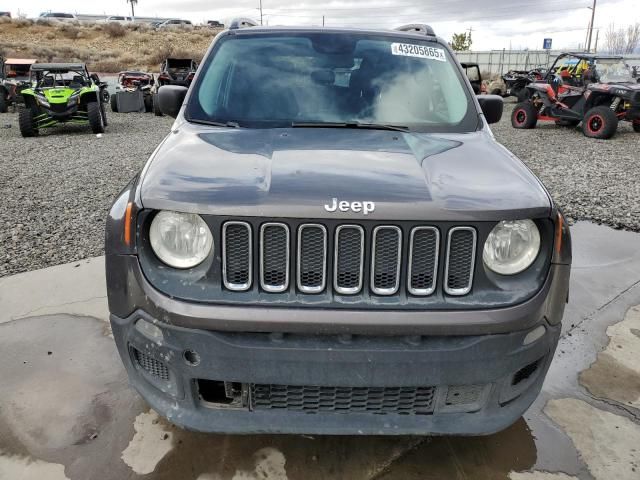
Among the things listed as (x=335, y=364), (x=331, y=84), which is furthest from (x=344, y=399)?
(x=331, y=84)

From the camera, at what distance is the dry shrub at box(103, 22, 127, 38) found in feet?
169

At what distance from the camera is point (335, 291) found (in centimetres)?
188

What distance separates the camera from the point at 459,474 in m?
2.27

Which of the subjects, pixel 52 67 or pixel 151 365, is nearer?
pixel 151 365

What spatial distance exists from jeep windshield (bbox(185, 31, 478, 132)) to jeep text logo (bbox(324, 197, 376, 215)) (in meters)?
1.03

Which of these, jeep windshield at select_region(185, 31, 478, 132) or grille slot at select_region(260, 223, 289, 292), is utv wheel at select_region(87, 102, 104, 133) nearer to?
jeep windshield at select_region(185, 31, 478, 132)

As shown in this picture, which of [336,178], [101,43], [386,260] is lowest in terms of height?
[386,260]

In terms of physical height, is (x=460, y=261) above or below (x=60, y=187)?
above

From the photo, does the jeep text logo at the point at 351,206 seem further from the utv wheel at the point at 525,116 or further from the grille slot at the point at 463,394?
the utv wheel at the point at 525,116

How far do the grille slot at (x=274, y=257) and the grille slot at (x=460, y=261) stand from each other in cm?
55

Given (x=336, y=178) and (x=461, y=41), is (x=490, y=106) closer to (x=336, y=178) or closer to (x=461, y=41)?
(x=336, y=178)

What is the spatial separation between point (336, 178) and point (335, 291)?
41 cm

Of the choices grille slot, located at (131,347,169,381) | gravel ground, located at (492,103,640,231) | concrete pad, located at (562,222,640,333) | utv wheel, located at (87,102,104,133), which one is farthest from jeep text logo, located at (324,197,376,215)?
utv wheel, located at (87,102,104,133)

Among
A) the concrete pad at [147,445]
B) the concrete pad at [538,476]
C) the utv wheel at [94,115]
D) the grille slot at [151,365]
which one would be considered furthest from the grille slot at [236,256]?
the utv wheel at [94,115]
